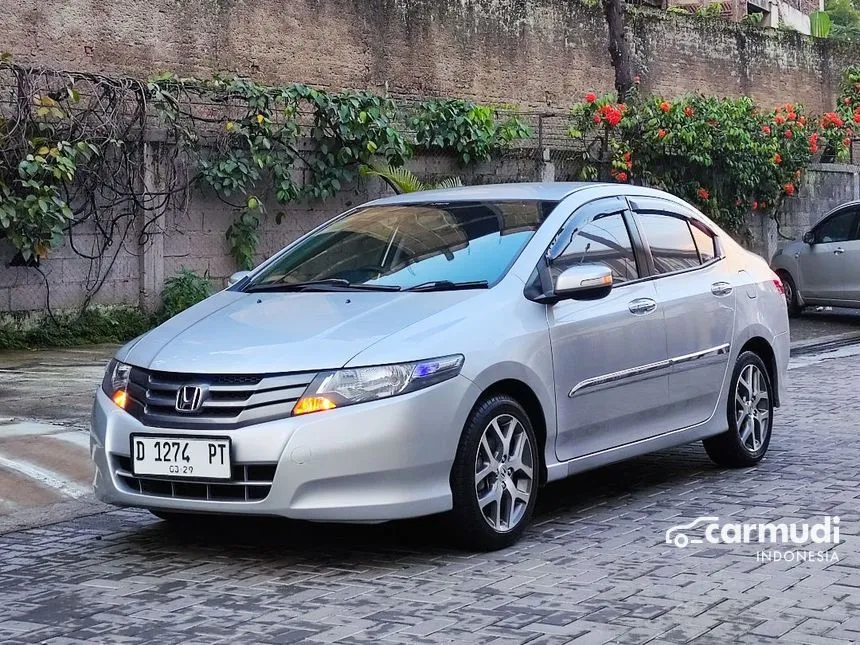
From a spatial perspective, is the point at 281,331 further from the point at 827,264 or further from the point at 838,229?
the point at 838,229

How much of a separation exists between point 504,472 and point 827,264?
1298 centimetres

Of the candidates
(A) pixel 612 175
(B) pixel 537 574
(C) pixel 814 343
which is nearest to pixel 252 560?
(B) pixel 537 574

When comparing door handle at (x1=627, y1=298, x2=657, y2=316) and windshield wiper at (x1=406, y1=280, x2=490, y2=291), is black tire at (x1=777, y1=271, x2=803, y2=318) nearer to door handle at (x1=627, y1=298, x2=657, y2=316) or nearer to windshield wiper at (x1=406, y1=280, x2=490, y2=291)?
door handle at (x1=627, y1=298, x2=657, y2=316)

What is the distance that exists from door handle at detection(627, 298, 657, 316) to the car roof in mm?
647

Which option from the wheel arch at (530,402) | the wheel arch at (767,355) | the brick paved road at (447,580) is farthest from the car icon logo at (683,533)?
the wheel arch at (767,355)

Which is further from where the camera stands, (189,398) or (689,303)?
(689,303)

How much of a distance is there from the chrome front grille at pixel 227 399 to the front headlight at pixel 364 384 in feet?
0.17

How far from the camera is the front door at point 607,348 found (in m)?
6.38

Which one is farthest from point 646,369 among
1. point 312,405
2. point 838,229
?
point 838,229

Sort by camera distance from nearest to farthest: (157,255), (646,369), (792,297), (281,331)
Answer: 1. (281,331)
2. (646,369)
3. (157,255)
4. (792,297)

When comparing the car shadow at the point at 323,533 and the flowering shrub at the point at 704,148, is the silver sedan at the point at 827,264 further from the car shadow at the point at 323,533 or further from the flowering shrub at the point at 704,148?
the car shadow at the point at 323,533

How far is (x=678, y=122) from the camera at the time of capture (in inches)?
738

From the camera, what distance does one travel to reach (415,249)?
675 centimetres

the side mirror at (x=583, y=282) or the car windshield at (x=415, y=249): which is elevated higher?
the car windshield at (x=415, y=249)
